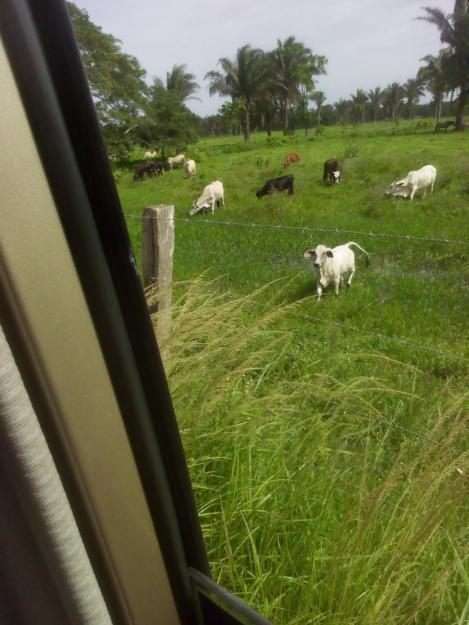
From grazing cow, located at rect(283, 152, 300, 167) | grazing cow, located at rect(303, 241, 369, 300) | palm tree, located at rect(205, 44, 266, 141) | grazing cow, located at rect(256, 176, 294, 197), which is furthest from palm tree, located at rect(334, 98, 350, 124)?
grazing cow, located at rect(303, 241, 369, 300)

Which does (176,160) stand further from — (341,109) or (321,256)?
(321,256)

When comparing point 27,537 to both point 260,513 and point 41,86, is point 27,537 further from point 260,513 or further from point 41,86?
point 260,513

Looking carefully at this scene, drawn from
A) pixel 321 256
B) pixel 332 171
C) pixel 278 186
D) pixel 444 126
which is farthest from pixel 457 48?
pixel 321 256

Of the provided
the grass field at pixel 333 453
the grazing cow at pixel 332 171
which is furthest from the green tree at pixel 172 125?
the grass field at pixel 333 453

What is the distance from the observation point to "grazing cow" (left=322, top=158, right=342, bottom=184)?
13879mm

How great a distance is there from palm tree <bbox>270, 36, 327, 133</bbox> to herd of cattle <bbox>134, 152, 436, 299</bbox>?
3.32m

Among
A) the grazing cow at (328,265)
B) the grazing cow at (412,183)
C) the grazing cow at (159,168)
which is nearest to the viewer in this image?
the grazing cow at (328,265)

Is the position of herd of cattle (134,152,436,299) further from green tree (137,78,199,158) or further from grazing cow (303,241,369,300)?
green tree (137,78,199,158)

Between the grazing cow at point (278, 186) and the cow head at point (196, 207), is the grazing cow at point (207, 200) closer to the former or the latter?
the cow head at point (196, 207)

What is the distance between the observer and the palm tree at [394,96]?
66.8 feet

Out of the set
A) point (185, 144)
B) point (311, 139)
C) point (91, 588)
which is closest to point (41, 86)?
point (91, 588)

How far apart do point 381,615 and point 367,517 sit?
0.20 meters

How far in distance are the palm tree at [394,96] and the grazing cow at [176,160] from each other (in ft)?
32.6

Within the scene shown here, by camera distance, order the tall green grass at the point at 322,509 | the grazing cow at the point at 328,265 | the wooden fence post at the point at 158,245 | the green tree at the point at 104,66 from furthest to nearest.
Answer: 1. the grazing cow at the point at 328,265
2. the wooden fence post at the point at 158,245
3. the tall green grass at the point at 322,509
4. the green tree at the point at 104,66
